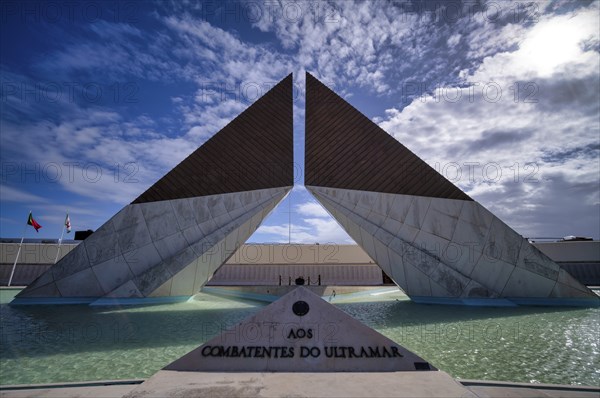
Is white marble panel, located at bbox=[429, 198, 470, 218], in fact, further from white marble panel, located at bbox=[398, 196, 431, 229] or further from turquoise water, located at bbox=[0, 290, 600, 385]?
turquoise water, located at bbox=[0, 290, 600, 385]

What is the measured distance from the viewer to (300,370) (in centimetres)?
310

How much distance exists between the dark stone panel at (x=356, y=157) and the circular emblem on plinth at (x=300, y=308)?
10646 mm

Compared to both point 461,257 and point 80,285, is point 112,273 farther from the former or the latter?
point 461,257

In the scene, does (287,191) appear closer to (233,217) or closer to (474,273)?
(233,217)

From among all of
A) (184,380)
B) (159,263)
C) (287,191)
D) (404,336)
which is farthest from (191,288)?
(184,380)

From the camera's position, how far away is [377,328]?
694 cm

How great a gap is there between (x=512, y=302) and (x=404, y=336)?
754cm

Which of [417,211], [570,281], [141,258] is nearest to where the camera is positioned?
[570,281]

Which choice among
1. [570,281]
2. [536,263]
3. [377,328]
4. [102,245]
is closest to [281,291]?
[102,245]

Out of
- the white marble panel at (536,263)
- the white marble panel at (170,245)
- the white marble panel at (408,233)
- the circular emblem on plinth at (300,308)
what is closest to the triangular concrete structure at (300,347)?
the circular emblem on plinth at (300,308)

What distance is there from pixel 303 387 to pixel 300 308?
0.83 m

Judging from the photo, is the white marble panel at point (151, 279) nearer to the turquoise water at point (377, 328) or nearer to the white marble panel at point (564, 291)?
the turquoise water at point (377, 328)

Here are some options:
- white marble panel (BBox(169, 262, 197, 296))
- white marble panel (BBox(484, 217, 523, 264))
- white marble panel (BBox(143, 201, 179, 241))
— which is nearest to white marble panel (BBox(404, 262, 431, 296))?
white marble panel (BBox(484, 217, 523, 264))

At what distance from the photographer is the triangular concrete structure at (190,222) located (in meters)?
12.0
